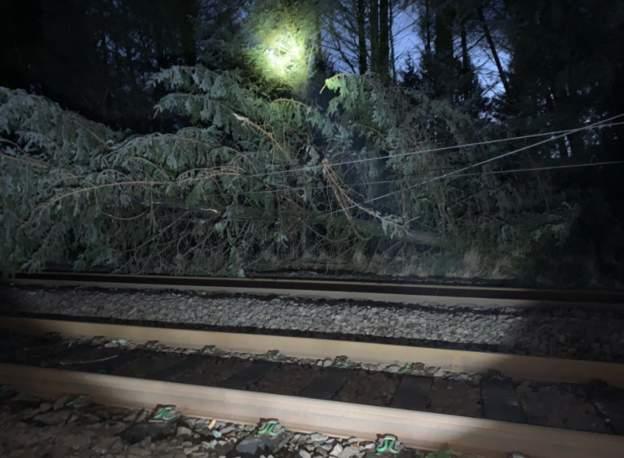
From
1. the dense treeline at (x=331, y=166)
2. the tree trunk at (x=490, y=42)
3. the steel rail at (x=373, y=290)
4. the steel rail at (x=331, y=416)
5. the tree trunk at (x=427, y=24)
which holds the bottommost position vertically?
the steel rail at (x=331, y=416)

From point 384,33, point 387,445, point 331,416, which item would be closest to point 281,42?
point 384,33

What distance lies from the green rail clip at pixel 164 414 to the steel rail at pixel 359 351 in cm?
121

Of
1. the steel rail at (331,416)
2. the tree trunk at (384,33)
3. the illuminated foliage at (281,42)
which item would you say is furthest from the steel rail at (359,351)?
the tree trunk at (384,33)

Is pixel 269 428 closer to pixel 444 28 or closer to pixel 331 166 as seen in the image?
pixel 331 166

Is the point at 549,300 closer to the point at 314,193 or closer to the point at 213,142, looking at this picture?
the point at 314,193

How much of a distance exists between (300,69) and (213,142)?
2.87 m

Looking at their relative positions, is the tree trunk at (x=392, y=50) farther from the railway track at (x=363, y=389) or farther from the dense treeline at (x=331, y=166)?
the railway track at (x=363, y=389)

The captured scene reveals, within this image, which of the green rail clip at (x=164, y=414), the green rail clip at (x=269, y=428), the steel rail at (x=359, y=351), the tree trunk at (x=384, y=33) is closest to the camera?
the green rail clip at (x=269, y=428)

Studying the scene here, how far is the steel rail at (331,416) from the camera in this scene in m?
2.63

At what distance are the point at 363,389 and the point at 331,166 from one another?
573 centimetres

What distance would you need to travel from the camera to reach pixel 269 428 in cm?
314

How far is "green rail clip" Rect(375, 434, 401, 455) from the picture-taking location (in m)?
2.84

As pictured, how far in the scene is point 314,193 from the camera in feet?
30.2

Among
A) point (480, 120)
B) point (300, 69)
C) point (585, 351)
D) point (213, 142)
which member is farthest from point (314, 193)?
point (585, 351)
